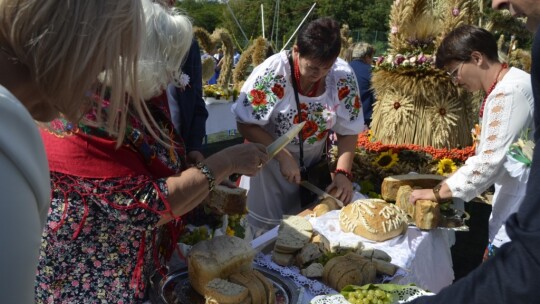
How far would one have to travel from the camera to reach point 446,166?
10.6 ft

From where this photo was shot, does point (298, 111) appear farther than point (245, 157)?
Yes

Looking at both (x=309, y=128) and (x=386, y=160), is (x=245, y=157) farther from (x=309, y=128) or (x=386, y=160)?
(x=386, y=160)

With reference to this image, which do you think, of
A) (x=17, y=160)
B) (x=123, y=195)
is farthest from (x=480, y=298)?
(x=123, y=195)

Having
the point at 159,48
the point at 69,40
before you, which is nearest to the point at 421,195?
the point at 159,48

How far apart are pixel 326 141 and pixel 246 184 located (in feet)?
1.75

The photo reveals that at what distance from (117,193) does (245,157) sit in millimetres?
413

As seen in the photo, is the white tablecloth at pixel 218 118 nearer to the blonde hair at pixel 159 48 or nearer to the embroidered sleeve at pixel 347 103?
the embroidered sleeve at pixel 347 103

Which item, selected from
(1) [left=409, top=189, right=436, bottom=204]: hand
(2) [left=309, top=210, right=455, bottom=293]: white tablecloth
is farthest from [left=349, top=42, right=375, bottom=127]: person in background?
(2) [left=309, top=210, right=455, bottom=293]: white tablecloth

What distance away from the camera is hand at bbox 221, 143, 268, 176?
1427 mm

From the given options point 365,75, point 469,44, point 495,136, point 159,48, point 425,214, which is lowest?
point 365,75

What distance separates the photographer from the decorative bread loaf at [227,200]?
69.3 inches

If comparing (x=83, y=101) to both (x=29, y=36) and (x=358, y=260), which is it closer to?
(x=29, y=36)

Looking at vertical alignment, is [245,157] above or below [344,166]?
above

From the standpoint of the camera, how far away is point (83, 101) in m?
0.76
